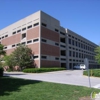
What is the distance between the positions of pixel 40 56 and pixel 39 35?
5474 mm

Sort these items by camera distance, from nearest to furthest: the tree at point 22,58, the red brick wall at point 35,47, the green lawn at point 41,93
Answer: the green lawn at point 41,93 → the tree at point 22,58 → the red brick wall at point 35,47

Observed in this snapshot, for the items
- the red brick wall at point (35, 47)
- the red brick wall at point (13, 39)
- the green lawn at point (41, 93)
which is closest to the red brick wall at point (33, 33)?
the red brick wall at point (35, 47)

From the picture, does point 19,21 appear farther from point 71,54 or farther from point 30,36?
point 71,54

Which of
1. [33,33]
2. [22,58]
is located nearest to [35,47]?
[33,33]

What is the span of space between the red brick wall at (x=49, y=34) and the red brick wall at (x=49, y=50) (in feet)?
7.96

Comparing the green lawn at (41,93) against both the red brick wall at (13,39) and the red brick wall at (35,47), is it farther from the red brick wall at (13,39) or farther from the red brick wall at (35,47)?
the red brick wall at (13,39)

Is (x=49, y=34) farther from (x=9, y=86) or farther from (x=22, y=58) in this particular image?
(x=9, y=86)

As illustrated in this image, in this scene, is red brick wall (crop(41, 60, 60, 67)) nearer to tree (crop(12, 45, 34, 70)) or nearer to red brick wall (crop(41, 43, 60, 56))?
red brick wall (crop(41, 43, 60, 56))

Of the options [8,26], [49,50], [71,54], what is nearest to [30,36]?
[49,50]

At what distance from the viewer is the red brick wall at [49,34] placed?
4089 cm

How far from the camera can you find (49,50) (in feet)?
139

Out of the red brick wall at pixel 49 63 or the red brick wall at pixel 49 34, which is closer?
the red brick wall at pixel 49 63

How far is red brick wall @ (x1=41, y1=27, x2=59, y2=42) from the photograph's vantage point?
1610 inches

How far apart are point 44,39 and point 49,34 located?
2956 millimetres
